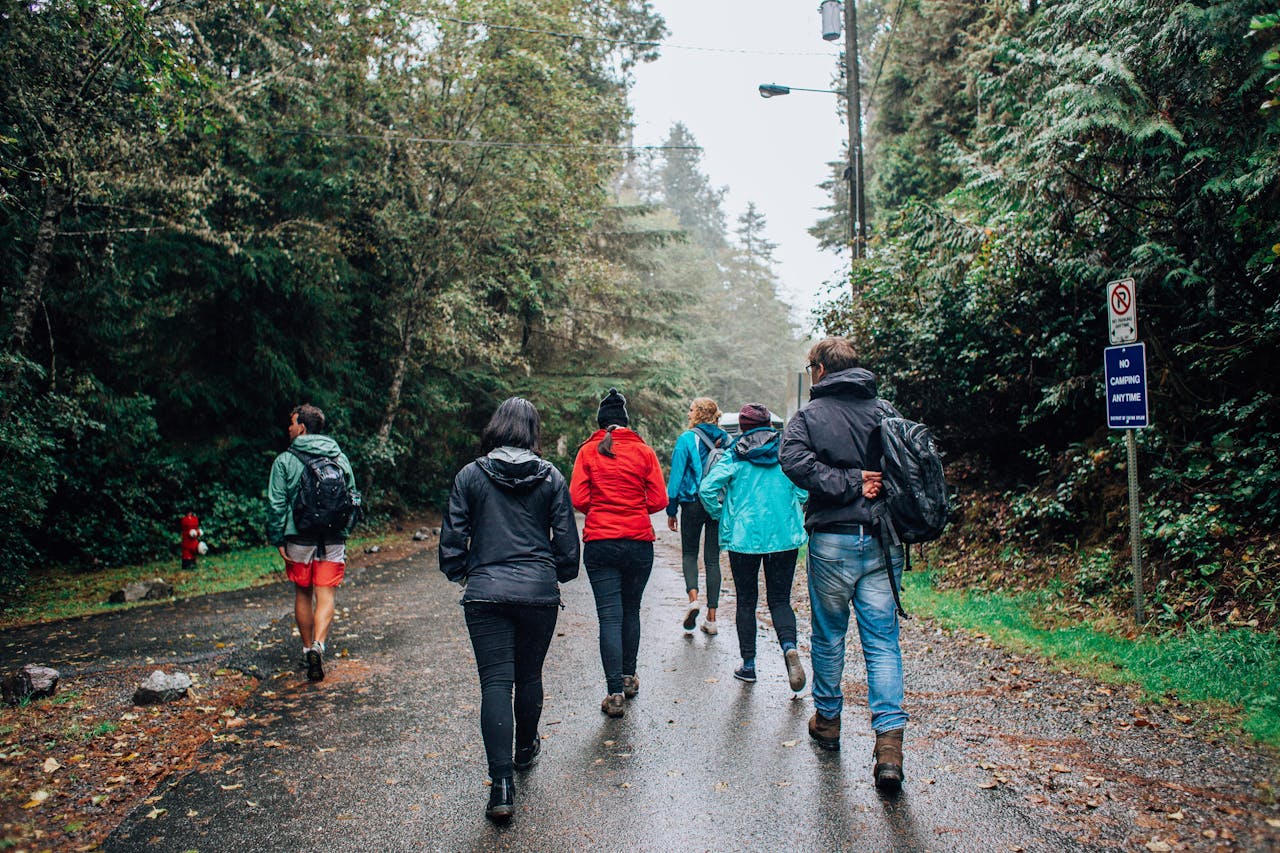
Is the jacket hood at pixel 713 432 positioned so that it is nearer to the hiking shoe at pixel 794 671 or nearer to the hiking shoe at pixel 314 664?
the hiking shoe at pixel 794 671

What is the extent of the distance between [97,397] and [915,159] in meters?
16.8

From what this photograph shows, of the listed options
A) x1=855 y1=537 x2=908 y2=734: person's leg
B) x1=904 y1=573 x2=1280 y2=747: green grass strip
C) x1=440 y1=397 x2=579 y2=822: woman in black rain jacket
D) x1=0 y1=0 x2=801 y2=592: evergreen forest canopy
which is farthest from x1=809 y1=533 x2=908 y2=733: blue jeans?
x1=0 y1=0 x2=801 y2=592: evergreen forest canopy

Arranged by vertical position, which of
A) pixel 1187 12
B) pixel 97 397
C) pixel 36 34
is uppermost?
pixel 36 34

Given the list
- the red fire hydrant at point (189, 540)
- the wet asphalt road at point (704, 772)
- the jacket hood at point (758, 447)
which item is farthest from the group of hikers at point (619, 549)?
the red fire hydrant at point (189, 540)

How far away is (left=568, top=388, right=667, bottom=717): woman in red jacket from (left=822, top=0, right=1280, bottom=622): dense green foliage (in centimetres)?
400

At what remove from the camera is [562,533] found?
4.40m

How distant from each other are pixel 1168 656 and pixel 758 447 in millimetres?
3366

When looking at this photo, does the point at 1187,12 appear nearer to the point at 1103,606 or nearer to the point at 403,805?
the point at 1103,606

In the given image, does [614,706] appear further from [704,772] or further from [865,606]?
[865,606]

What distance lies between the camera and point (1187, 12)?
21.5 feet

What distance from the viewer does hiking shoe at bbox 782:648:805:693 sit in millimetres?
5734

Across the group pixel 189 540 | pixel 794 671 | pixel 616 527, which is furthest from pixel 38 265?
pixel 794 671

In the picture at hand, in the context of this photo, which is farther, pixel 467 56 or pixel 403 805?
pixel 467 56

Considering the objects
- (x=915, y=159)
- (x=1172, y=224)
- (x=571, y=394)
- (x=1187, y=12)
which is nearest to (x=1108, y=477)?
(x=1172, y=224)
